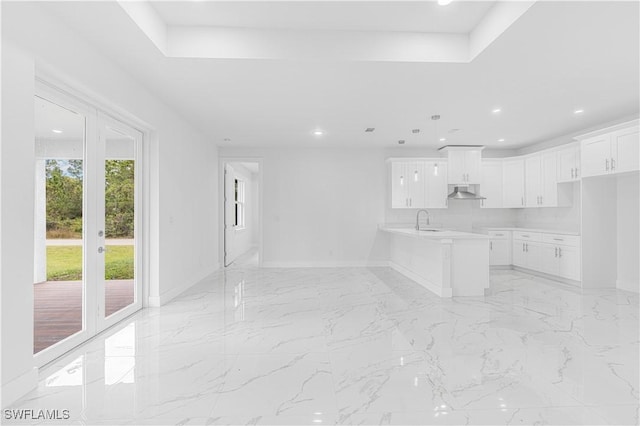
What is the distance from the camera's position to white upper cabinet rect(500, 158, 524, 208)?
271 inches

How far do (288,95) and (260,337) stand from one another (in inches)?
110

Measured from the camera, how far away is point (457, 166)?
6.98m

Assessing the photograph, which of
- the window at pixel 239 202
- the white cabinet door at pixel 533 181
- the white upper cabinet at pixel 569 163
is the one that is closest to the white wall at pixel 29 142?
the window at pixel 239 202

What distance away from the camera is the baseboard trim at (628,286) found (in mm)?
5000

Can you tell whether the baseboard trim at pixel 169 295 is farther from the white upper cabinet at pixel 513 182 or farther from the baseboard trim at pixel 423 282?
the white upper cabinet at pixel 513 182

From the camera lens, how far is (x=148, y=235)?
4.30 m

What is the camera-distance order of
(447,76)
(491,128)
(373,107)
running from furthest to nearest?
1. (491,128)
2. (373,107)
3. (447,76)

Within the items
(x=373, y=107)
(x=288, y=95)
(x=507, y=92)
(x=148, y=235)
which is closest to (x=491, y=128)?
(x=507, y=92)

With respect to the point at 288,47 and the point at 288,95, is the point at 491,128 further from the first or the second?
the point at 288,47

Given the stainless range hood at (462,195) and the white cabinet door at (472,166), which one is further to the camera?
the white cabinet door at (472,166)

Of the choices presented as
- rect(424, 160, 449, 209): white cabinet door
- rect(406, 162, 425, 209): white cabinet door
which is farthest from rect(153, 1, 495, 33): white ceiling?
rect(424, 160, 449, 209): white cabinet door

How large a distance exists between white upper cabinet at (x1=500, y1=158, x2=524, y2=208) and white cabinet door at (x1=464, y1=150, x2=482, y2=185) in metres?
0.62

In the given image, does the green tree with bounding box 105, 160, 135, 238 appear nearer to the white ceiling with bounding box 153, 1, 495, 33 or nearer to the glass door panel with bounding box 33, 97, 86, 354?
the glass door panel with bounding box 33, 97, 86, 354

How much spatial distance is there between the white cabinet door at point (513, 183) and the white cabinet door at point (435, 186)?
4.05ft
